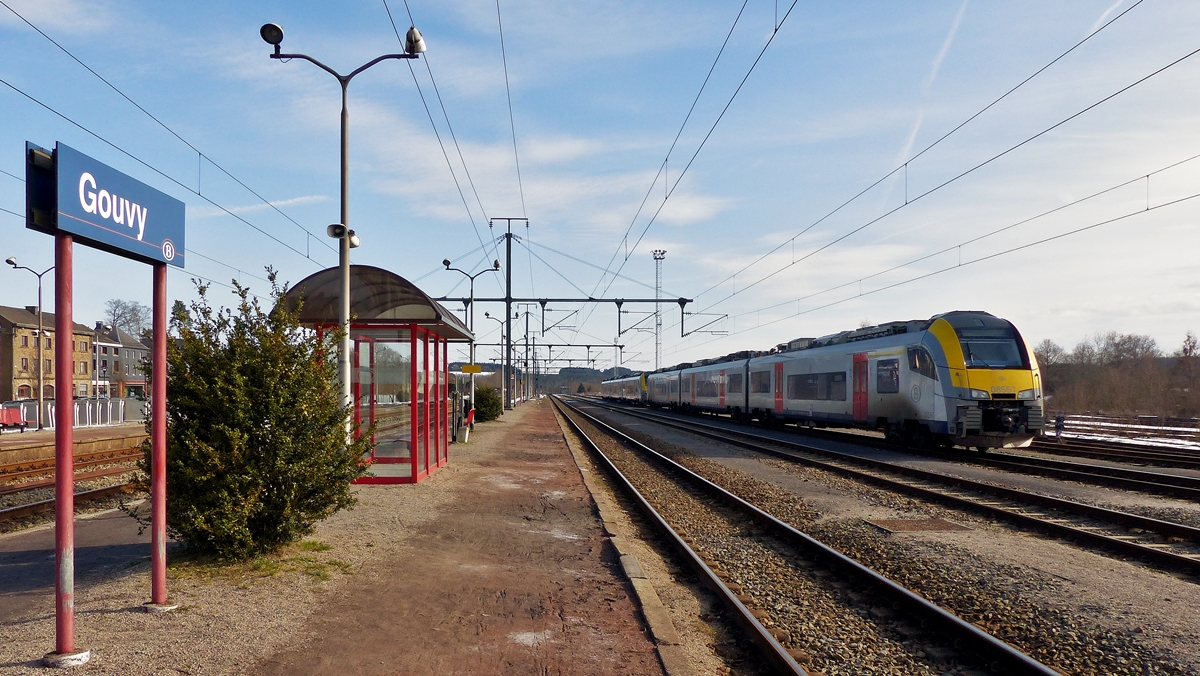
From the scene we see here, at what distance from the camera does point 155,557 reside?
557cm

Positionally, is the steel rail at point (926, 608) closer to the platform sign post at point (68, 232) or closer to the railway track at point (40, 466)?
the platform sign post at point (68, 232)

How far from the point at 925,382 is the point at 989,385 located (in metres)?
1.61

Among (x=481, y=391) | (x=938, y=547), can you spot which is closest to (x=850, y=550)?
(x=938, y=547)

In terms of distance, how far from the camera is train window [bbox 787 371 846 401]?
25.1 meters

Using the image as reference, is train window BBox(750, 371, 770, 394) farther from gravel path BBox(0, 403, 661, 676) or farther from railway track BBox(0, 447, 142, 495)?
gravel path BBox(0, 403, 661, 676)

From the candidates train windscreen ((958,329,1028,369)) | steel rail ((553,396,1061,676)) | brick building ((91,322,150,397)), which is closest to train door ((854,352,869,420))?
train windscreen ((958,329,1028,369))

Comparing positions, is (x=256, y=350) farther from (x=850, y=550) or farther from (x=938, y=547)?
(x=938, y=547)

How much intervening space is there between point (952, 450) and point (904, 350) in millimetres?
3239

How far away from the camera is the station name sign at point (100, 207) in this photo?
432cm

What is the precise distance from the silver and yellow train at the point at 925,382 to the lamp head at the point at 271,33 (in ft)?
51.3

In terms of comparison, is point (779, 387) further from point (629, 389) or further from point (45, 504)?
point (629, 389)

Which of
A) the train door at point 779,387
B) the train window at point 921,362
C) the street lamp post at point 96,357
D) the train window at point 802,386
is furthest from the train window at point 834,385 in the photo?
the street lamp post at point 96,357

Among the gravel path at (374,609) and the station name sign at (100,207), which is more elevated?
the station name sign at (100,207)

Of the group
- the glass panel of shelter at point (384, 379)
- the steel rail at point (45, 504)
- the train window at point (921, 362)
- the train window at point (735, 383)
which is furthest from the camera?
the train window at point (735, 383)
